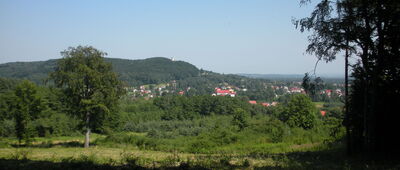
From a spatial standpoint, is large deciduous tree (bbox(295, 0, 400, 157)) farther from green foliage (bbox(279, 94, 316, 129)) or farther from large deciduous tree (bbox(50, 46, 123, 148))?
green foliage (bbox(279, 94, 316, 129))

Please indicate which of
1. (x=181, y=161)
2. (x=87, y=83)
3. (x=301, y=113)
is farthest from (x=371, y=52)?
(x=301, y=113)

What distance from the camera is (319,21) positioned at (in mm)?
13867

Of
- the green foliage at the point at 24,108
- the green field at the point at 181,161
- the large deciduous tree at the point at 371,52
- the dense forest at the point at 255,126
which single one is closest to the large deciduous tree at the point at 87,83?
the dense forest at the point at 255,126

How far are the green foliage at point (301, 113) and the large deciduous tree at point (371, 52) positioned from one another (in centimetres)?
3066

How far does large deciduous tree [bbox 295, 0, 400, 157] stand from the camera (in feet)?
42.3

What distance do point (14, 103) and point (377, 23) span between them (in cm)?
3805

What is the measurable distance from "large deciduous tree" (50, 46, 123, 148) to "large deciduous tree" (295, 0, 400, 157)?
65.7 ft

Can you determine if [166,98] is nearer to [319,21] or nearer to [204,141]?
[204,141]

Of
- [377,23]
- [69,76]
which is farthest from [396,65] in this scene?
[69,76]

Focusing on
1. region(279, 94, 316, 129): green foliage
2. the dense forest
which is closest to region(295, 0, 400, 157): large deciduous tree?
the dense forest

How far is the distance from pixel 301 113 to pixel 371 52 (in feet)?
110

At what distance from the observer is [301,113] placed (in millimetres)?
45938

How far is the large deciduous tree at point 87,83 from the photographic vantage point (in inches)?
1090

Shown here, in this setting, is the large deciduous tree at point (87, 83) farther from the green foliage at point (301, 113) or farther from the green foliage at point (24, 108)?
the green foliage at point (301, 113)
